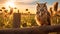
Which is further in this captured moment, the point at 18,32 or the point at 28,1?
the point at 28,1

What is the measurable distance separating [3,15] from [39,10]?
725 millimetres

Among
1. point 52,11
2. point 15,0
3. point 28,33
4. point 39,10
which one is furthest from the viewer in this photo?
point 15,0

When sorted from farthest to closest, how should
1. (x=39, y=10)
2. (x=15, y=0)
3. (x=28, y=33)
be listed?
(x=15, y=0) → (x=39, y=10) → (x=28, y=33)

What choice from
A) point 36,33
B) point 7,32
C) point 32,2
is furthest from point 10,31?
point 32,2

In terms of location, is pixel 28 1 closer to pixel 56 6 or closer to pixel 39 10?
pixel 56 6

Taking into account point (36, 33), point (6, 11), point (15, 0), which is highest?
point (15, 0)

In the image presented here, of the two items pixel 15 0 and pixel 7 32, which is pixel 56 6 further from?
pixel 7 32

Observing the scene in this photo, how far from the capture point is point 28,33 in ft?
3.26

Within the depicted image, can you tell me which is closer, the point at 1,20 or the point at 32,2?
the point at 1,20

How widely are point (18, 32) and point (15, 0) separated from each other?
1366mm

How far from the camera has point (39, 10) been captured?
5.41 feet

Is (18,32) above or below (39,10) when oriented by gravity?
below

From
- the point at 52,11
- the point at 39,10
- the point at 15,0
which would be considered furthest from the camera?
the point at 15,0

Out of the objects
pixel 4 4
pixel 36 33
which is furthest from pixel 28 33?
pixel 4 4
